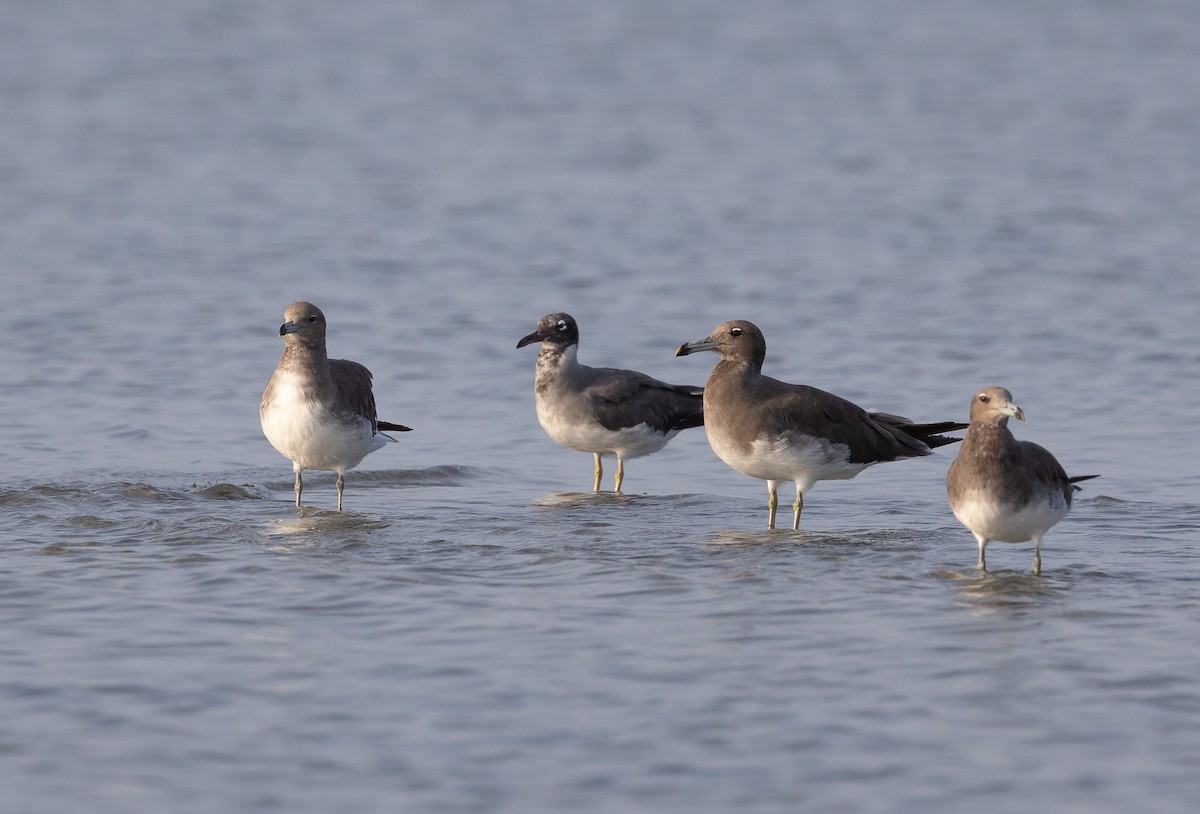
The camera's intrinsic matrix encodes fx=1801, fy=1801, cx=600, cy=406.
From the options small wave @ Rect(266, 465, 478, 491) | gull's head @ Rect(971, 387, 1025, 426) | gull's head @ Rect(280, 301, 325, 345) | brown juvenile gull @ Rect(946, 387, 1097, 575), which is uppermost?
gull's head @ Rect(280, 301, 325, 345)

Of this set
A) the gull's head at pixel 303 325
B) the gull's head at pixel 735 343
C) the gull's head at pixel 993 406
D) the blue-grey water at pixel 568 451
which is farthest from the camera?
the gull's head at pixel 735 343

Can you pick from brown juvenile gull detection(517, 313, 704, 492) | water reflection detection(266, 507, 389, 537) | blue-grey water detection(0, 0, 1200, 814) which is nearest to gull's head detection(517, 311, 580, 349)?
brown juvenile gull detection(517, 313, 704, 492)

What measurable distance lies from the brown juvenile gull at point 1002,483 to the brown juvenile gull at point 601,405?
12.4 ft

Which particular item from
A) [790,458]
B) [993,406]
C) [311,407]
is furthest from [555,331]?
[993,406]

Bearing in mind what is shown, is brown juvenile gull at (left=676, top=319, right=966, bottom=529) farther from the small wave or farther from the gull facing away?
the gull facing away

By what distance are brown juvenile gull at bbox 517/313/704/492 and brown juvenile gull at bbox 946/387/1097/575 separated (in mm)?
3793

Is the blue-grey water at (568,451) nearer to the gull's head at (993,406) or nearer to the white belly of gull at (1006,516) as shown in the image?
the white belly of gull at (1006,516)

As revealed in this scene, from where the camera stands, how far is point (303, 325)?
42.3 feet

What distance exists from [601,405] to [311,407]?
8.51ft

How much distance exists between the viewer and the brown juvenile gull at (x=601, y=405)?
14203 millimetres

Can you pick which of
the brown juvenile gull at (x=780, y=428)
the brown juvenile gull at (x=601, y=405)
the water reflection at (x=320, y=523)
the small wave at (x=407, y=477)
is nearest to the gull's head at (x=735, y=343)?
the brown juvenile gull at (x=780, y=428)

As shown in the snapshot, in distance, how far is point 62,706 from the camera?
8125 millimetres

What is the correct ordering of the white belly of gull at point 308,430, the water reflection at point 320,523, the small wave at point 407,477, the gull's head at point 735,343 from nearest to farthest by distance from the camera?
the water reflection at point 320,523 < the white belly of gull at point 308,430 < the gull's head at point 735,343 < the small wave at point 407,477

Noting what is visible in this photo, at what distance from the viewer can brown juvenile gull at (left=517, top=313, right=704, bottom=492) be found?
1420 cm
